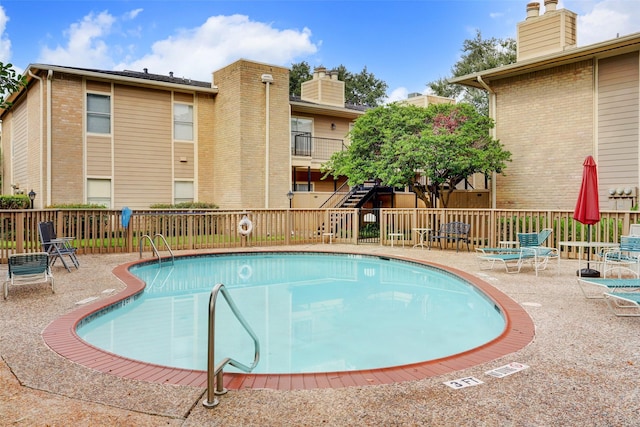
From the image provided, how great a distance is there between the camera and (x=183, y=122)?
1777 centimetres

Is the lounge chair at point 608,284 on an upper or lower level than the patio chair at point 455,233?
lower

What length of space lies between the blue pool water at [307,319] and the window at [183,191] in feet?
23.0

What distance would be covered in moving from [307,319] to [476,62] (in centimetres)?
3287

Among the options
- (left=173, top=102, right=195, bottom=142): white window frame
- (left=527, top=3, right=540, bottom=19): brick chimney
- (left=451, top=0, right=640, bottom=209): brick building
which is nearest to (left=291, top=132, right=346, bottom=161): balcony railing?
(left=173, top=102, right=195, bottom=142): white window frame

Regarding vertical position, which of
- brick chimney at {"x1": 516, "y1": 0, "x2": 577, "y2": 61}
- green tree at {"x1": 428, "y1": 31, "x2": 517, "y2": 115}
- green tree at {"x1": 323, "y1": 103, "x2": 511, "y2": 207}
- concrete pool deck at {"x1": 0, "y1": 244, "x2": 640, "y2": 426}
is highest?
green tree at {"x1": 428, "y1": 31, "x2": 517, "y2": 115}

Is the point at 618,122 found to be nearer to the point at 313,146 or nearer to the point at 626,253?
the point at 626,253

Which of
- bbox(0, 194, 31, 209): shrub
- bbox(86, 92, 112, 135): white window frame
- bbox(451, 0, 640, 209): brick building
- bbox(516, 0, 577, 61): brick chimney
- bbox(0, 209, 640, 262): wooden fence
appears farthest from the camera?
bbox(86, 92, 112, 135): white window frame

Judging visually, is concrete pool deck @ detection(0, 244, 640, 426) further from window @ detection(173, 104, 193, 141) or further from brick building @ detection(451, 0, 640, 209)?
window @ detection(173, 104, 193, 141)

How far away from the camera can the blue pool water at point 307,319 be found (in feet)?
17.2

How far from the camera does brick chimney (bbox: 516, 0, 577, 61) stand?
566 inches

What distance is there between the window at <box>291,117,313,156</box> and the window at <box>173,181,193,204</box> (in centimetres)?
476

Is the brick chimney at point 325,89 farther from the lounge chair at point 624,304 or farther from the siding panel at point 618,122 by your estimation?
the lounge chair at point 624,304

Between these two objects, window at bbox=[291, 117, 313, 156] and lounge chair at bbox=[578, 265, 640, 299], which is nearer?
lounge chair at bbox=[578, 265, 640, 299]

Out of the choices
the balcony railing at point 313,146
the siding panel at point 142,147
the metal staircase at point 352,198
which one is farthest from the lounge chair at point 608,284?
the siding panel at point 142,147
